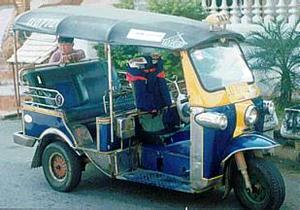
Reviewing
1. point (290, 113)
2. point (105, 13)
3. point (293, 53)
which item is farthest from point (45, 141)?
point (293, 53)

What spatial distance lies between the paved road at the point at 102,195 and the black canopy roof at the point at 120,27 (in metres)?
1.68

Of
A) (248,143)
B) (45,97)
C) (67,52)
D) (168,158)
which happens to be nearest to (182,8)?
(67,52)

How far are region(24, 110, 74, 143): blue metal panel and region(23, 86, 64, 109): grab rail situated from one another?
124 millimetres

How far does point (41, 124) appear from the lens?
793cm

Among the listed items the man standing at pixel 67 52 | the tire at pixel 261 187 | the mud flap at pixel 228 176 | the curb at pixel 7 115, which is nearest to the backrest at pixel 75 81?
the man standing at pixel 67 52

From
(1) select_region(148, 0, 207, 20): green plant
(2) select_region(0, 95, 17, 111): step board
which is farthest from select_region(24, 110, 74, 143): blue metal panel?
(2) select_region(0, 95, 17, 111): step board

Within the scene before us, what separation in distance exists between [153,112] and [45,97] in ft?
4.20

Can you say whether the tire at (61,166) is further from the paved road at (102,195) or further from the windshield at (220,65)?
the windshield at (220,65)

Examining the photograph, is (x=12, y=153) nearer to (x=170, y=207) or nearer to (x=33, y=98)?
(x=33, y=98)

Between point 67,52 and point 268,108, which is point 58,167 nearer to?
point 67,52

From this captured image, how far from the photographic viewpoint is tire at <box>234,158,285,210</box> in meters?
6.57

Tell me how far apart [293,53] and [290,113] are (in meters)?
1.41

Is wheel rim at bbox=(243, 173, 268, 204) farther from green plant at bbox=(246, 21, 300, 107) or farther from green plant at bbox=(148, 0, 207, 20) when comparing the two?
green plant at bbox=(148, 0, 207, 20)

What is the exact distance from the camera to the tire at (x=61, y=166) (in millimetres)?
7669
